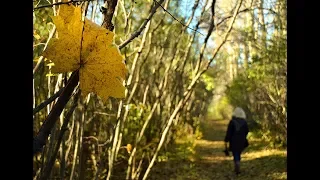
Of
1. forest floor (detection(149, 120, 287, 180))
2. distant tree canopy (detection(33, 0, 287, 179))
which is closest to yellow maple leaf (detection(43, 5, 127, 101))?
distant tree canopy (detection(33, 0, 287, 179))

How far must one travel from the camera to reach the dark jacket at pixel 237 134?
754cm

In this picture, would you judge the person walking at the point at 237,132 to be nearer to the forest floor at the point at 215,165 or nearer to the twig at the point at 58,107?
the forest floor at the point at 215,165

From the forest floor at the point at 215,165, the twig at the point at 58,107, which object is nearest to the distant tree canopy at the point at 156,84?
the forest floor at the point at 215,165

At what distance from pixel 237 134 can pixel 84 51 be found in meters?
6.93

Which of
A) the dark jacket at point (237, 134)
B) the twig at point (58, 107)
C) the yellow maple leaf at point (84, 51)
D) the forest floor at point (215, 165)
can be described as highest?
the yellow maple leaf at point (84, 51)

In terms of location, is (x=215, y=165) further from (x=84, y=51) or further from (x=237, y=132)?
(x=84, y=51)

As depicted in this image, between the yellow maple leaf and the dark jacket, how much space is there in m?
6.86

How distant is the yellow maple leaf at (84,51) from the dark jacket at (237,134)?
22.5 feet

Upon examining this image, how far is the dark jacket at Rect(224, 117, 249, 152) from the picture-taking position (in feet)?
24.7

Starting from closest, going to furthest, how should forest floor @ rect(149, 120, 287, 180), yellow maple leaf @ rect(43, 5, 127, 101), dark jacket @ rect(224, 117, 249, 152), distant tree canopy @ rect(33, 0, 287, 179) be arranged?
yellow maple leaf @ rect(43, 5, 127, 101) → distant tree canopy @ rect(33, 0, 287, 179) → dark jacket @ rect(224, 117, 249, 152) → forest floor @ rect(149, 120, 287, 180)

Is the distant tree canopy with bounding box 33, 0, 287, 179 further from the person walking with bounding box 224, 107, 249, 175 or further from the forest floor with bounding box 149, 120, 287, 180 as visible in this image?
the person walking with bounding box 224, 107, 249, 175
